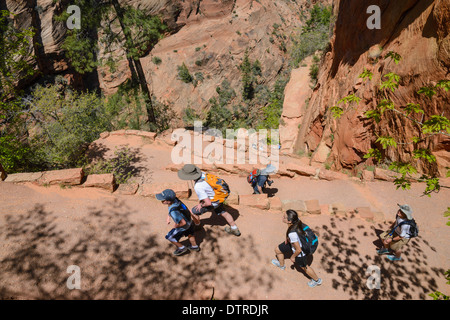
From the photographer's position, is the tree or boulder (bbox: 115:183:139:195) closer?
boulder (bbox: 115:183:139:195)

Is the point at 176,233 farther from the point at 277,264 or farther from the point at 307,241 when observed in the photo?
the point at 307,241

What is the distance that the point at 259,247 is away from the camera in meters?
5.92

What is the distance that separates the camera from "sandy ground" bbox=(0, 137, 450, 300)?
472 cm

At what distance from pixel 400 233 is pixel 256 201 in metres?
3.59

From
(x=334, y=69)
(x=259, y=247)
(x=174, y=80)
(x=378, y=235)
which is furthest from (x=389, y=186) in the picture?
(x=174, y=80)

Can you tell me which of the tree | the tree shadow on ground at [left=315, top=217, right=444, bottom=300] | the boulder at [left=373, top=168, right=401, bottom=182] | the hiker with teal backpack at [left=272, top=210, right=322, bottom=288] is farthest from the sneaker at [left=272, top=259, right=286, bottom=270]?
the tree

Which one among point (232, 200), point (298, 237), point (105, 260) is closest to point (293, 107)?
point (232, 200)

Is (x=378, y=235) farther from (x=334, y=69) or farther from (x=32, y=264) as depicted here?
(x=334, y=69)

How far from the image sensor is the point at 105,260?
5.09 metres

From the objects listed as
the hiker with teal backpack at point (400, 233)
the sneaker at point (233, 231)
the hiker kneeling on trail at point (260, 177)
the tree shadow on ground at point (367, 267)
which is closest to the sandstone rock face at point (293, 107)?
the hiker kneeling on trail at point (260, 177)

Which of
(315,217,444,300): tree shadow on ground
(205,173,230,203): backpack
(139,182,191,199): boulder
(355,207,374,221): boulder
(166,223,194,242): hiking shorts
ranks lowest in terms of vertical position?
(315,217,444,300): tree shadow on ground

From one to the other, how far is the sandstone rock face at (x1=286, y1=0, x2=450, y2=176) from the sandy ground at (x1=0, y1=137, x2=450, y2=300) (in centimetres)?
265

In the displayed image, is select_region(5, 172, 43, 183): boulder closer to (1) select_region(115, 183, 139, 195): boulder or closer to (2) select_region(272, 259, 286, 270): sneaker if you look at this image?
(1) select_region(115, 183, 139, 195): boulder

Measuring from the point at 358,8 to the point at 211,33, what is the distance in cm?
2661
